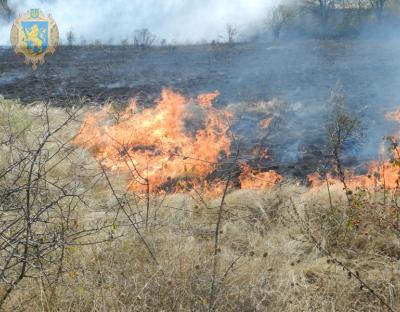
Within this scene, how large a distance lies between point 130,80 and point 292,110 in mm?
6498

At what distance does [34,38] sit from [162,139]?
1306 centimetres

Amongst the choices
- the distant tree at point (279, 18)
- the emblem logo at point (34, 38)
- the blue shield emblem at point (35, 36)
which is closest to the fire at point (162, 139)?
the emblem logo at point (34, 38)

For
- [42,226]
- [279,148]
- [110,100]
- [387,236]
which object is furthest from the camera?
[110,100]

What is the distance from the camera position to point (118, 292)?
142 inches

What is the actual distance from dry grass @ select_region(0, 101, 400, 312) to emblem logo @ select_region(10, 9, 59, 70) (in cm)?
1440

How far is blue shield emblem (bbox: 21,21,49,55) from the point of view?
19188 mm

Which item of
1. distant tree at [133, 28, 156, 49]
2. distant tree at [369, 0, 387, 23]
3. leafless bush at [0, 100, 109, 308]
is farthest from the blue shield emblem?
distant tree at [369, 0, 387, 23]

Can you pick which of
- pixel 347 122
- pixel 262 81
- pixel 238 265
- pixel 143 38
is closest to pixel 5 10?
pixel 143 38

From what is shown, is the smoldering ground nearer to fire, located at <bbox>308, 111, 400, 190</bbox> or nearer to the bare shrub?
fire, located at <bbox>308, 111, 400, 190</bbox>

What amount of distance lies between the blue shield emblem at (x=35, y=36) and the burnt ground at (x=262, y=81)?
31.3 inches

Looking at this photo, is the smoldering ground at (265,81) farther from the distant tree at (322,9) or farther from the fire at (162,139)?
the distant tree at (322,9)

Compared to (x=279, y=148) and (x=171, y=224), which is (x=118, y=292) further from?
(x=279, y=148)

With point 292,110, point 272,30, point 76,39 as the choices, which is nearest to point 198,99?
point 292,110

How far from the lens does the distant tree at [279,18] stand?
2167cm
